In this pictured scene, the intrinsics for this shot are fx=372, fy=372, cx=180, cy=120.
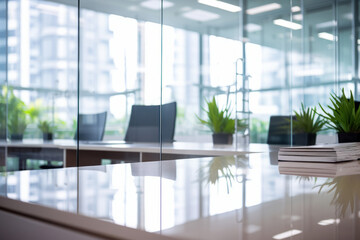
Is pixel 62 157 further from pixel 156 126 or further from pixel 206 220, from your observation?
pixel 206 220

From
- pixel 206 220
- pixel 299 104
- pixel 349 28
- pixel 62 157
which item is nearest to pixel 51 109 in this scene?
pixel 62 157

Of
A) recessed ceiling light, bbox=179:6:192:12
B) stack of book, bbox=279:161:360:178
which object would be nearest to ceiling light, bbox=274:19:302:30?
recessed ceiling light, bbox=179:6:192:12

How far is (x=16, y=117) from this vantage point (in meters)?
2.89

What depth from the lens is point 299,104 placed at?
146 inches

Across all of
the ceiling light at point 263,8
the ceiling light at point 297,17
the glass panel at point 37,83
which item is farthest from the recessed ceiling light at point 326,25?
the glass panel at point 37,83

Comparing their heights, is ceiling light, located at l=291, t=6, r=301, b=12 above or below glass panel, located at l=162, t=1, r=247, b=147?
above

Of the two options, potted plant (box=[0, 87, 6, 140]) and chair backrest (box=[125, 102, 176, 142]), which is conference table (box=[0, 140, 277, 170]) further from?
potted plant (box=[0, 87, 6, 140])

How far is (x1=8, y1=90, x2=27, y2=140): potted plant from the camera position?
287 cm

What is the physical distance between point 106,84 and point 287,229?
2.08 m

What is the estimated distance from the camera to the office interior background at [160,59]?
2.28m

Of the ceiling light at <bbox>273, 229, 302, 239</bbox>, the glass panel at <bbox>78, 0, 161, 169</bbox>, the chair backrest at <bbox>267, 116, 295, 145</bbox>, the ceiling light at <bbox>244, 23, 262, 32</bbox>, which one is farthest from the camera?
the ceiling light at <bbox>244, 23, 262, 32</bbox>

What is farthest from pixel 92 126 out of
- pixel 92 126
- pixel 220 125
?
pixel 220 125

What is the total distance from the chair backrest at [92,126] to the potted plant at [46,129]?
19.1 inches

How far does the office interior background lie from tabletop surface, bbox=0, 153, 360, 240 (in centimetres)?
164
